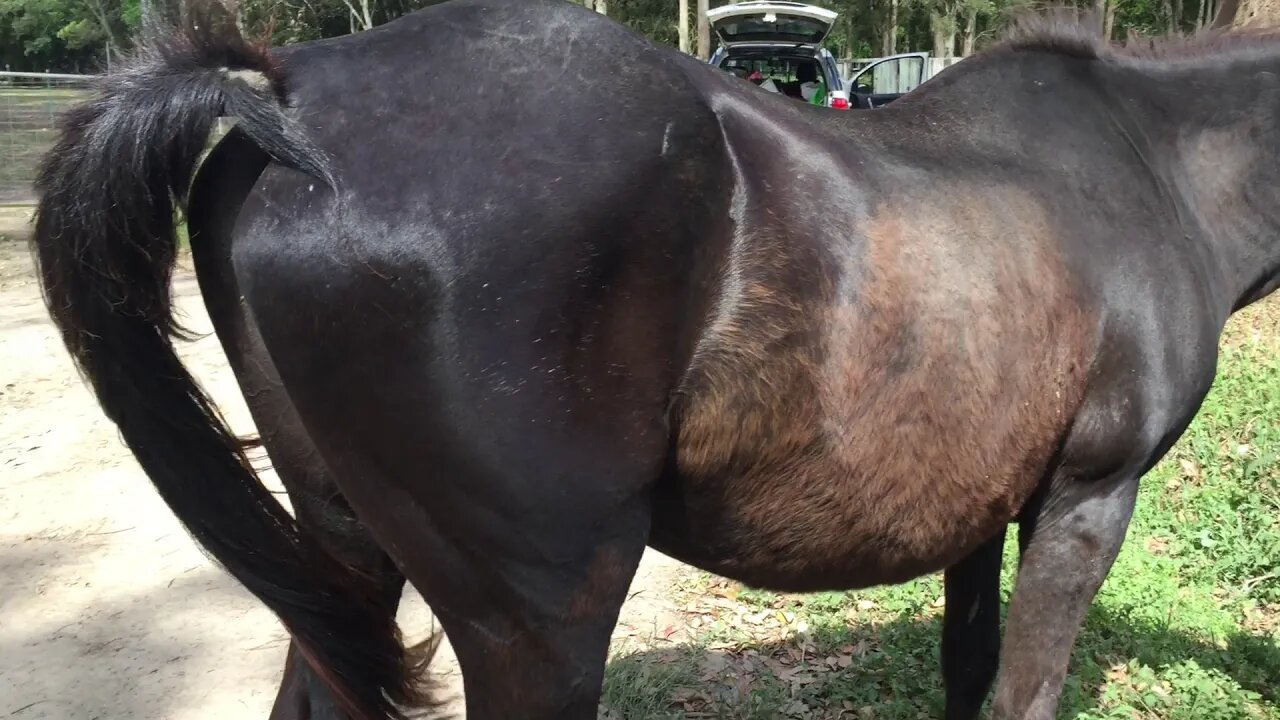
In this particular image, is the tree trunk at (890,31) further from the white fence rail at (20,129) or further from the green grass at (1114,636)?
the green grass at (1114,636)

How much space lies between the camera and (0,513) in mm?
4082

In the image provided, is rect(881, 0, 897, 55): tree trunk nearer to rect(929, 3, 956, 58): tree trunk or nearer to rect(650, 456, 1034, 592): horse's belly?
rect(929, 3, 956, 58): tree trunk

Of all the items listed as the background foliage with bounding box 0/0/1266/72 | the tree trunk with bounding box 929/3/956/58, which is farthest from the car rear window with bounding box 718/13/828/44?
the tree trunk with bounding box 929/3/956/58

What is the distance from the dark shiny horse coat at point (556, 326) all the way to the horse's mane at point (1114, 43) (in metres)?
0.48

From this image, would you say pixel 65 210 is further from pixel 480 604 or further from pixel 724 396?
pixel 724 396

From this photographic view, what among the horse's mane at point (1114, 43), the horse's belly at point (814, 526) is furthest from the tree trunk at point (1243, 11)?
the horse's belly at point (814, 526)

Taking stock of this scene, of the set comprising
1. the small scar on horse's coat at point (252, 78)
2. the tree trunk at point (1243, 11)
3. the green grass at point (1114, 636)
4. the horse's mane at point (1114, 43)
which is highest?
the small scar on horse's coat at point (252, 78)

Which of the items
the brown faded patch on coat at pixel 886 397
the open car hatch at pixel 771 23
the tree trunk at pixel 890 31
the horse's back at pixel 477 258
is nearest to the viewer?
the horse's back at pixel 477 258

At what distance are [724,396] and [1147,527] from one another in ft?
10.9

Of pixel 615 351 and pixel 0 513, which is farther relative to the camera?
pixel 0 513

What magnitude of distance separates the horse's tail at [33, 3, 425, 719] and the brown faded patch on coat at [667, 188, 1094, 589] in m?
0.77

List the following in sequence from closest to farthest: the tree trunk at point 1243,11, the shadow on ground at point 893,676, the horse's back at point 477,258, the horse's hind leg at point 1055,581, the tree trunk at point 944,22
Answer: the horse's back at point 477,258 < the horse's hind leg at point 1055,581 < the shadow on ground at point 893,676 < the tree trunk at point 1243,11 < the tree trunk at point 944,22

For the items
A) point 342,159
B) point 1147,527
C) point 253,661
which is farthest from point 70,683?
point 1147,527

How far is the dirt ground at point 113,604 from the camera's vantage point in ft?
9.64
